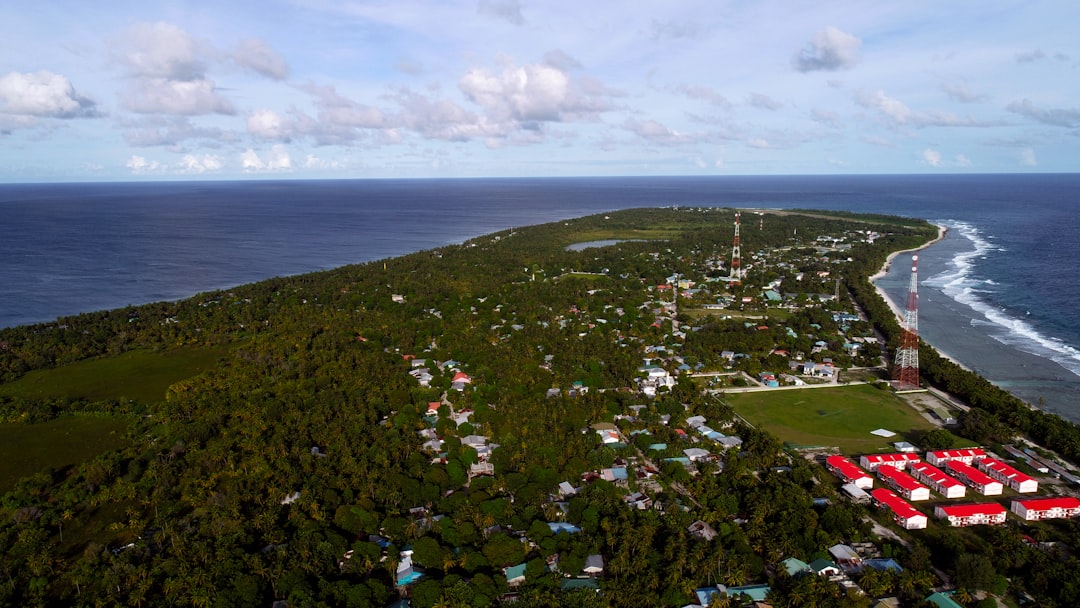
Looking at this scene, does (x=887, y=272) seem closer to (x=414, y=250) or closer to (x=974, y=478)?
(x=974, y=478)

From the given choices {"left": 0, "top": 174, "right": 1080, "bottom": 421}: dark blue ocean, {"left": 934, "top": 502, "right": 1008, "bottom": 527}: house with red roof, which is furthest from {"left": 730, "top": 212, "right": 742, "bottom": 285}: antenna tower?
{"left": 934, "top": 502, "right": 1008, "bottom": 527}: house with red roof

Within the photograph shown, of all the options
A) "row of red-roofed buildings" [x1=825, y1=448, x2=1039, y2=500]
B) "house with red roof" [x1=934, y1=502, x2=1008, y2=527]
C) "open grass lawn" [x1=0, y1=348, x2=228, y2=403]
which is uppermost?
"open grass lawn" [x1=0, y1=348, x2=228, y2=403]

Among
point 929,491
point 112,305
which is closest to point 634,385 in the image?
point 929,491

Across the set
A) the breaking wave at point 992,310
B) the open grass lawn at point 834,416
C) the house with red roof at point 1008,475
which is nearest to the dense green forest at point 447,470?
the open grass lawn at point 834,416

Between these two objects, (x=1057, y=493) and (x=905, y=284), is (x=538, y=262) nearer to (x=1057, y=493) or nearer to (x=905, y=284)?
(x=905, y=284)

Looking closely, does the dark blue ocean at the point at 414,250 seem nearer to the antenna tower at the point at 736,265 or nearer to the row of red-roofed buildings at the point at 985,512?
the row of red-roofed buildings at the point at 985,512

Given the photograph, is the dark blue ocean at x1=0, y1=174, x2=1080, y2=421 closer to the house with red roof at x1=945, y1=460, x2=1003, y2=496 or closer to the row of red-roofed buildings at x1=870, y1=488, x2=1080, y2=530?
the house with red roof at x1=945, y1=460, x2=1003, y2=496
